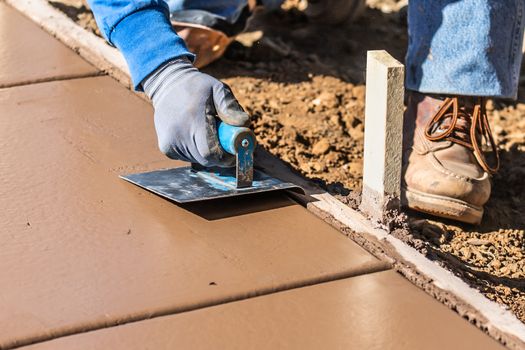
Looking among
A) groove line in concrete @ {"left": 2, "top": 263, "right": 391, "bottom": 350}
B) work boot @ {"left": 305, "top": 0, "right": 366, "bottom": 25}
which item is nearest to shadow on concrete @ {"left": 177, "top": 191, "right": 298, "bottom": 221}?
groove line in concrete @ {"left": 2, "top": 263, "right": 391, "bottom": 350}

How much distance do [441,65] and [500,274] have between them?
0.68 metres

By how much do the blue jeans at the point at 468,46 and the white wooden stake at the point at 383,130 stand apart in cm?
59

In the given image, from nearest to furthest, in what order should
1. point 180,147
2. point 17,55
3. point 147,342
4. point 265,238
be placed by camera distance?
point 147,342, point 265,238, point 180,147, point 17,55

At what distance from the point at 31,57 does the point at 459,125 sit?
1.51 m

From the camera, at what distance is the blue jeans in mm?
2605

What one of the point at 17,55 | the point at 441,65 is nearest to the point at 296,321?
the point at 441,65

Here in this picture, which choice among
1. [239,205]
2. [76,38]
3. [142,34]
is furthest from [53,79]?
[239,205]

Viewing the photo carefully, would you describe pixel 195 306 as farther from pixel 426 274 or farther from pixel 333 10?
pixel 333 10

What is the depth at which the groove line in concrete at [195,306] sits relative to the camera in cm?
174

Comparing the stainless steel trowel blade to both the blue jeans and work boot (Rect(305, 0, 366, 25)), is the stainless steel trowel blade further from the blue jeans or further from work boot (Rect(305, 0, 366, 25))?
work boot (Rect(305, 0, 366, 25))

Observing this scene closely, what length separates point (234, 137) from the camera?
2143 mm

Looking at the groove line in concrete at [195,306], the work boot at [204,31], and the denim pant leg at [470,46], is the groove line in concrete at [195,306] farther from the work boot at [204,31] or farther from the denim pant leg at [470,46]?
the work boot at [204,31]

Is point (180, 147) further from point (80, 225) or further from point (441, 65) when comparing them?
point (441, 65)

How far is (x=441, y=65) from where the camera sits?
2.67 m
